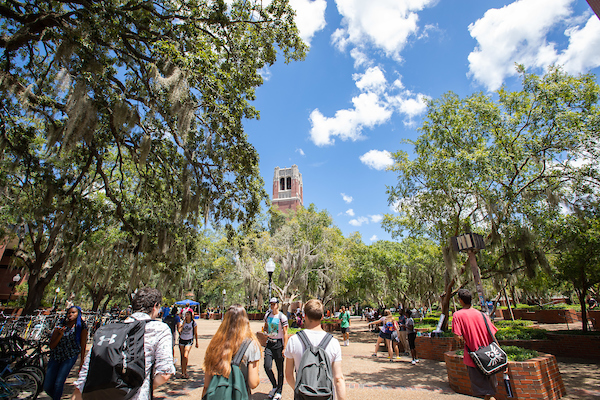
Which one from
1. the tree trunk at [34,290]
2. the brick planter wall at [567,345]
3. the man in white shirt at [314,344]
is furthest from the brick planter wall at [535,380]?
the tree trunk at [34,290]

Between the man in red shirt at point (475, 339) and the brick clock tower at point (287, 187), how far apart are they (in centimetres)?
7080

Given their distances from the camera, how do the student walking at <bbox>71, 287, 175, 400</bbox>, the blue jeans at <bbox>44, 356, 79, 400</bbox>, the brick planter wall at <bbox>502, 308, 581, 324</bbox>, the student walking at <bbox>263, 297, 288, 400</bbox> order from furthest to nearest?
the brick planter wall at <bbox>502, 308, 581, 324</bbox>
the student walking at <bbox>263, 297, 288, 400</bbox>
the blue jeans at <bbox>44, 356, 79, 400</bbox>
the student walking at <bbox>71, 287, 175, 400</bbox>

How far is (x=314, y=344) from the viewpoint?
2.51m

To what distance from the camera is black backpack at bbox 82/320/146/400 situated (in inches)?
81.0

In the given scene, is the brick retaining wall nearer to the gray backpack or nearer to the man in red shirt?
the man in red shirt

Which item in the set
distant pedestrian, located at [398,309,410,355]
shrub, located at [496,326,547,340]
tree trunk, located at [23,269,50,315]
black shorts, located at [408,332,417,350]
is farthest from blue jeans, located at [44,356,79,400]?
shrub, located at [496,326,547,340]

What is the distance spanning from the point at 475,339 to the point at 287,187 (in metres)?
78.9

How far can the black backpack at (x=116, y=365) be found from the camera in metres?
2.06

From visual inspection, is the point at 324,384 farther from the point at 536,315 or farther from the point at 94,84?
the point at 536,315

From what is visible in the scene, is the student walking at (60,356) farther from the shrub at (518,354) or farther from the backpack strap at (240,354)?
the shrub at (518,354)

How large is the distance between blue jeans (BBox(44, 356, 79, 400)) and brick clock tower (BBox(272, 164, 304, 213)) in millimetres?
70227

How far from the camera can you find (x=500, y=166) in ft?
29.1

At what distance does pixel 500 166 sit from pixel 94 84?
10.7 meters

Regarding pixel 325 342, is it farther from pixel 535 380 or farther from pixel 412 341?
pixel 412 341
